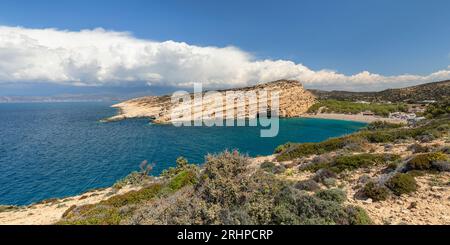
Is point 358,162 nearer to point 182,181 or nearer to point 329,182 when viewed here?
point 329,182

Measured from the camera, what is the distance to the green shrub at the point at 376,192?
8.93 m

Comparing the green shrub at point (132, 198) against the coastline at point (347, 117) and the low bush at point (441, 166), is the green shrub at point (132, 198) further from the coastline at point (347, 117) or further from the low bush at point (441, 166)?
the coastline at point (347, 117)

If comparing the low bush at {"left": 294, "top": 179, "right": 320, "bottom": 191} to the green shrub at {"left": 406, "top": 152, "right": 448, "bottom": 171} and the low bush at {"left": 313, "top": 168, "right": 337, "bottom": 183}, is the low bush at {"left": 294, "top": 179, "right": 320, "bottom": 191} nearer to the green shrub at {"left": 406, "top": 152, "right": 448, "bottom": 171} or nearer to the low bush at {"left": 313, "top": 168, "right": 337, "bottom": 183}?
the low bush at {"left": 313, "top": 168, "right": 337, "bottom": 183}

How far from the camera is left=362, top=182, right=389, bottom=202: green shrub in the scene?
352 inches

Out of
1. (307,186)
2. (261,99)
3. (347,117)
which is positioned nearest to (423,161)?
(307,186)

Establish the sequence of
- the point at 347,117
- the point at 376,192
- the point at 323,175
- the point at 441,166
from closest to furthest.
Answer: the point at 376,192 → the point at 441,166 → the point at 323,175 → the point at 347,117

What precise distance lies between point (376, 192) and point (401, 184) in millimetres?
1046

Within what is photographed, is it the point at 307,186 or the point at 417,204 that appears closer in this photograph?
the point at 417,204

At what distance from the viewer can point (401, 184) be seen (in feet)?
30.5

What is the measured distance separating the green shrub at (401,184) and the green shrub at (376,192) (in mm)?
317

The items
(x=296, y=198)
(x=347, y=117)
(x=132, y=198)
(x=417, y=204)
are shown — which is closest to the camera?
(x=296, y=198)

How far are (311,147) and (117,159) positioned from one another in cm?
2416
